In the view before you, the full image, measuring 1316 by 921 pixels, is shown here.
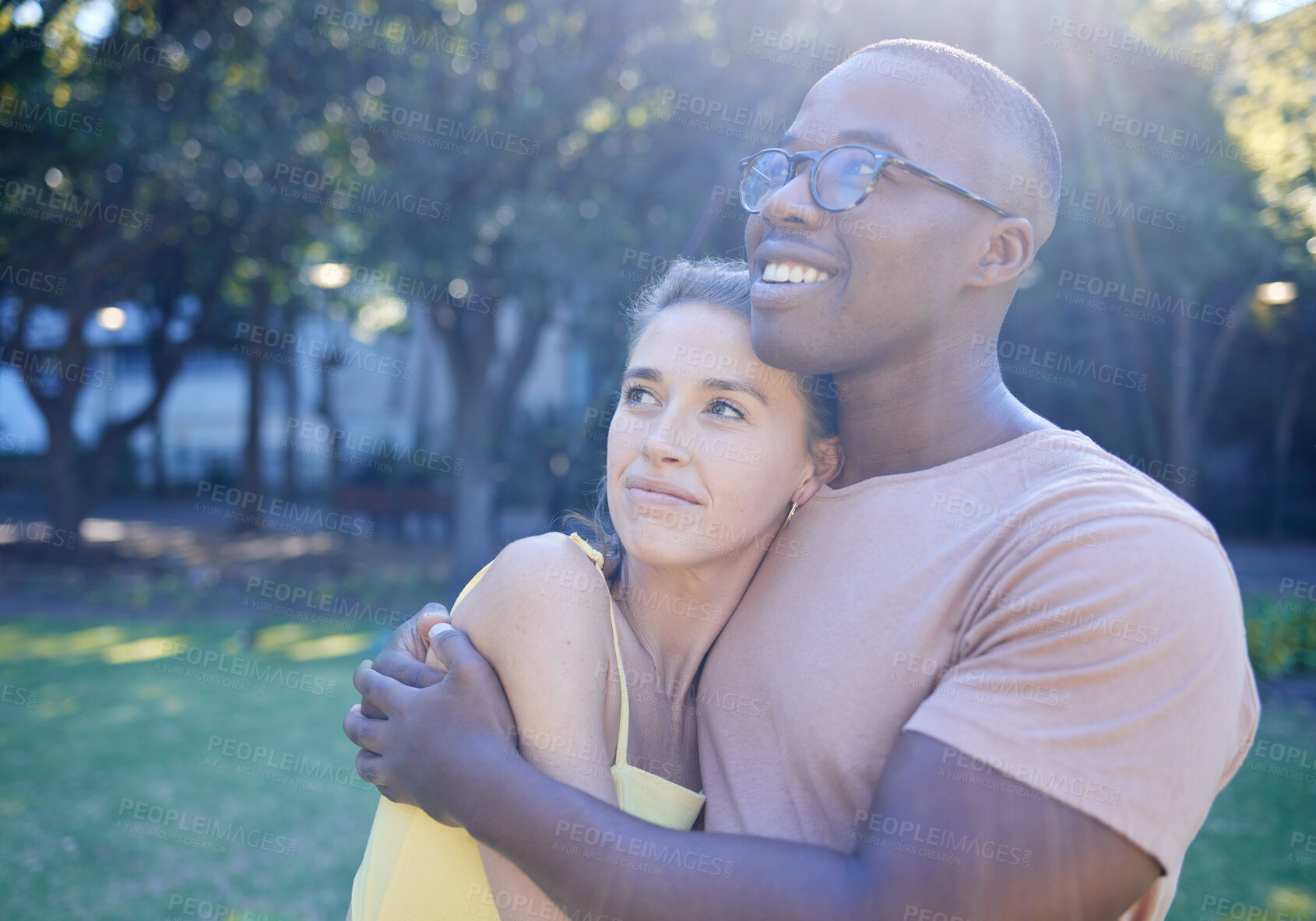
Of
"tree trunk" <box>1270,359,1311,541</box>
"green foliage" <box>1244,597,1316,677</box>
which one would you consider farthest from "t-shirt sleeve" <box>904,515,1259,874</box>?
"tree trunk" <box>1270,359,1311,541</box>

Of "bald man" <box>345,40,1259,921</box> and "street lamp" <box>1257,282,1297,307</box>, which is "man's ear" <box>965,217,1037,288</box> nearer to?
"bald man" <box>345,40,1259,921</box>

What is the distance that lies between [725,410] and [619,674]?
59cm

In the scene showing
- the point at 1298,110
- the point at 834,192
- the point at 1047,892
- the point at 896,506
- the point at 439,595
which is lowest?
the point at 439,595

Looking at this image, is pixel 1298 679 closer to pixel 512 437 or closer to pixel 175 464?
pixel 512 437

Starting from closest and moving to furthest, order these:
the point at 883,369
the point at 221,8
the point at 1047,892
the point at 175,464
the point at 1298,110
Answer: the point at 1047,892
the point at 883,369
the point at 1298,110
the point at 221,8
the point at 175,464

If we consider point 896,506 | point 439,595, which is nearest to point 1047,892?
point 896,506

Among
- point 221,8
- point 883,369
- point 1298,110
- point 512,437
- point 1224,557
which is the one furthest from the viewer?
point 512,437

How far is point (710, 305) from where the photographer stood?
2.08 metres

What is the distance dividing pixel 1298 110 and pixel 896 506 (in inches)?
348

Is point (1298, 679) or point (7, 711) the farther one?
point (1298, 679)

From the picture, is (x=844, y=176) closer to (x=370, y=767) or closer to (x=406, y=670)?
(x=406, y=670)

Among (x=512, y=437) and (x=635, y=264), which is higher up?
(x=635, y=264)

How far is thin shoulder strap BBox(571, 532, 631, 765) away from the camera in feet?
5.85

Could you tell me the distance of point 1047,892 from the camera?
1.28m
